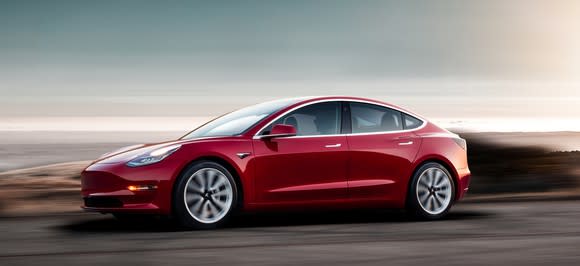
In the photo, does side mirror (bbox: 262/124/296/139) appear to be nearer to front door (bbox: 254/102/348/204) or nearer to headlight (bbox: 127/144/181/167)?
front door (bbox: 254/102/348/204)

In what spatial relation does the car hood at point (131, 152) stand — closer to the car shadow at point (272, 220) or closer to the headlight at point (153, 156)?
the headlight at point (153, 156)

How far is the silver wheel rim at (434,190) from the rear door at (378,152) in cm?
25

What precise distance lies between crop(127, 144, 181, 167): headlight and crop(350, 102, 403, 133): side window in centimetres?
226

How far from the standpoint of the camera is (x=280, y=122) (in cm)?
1198

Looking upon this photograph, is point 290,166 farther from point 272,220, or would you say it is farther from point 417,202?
point 417,202

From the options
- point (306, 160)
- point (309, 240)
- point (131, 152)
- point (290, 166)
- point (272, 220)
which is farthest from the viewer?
point (272, 220)

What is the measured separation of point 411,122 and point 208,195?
2.96 m

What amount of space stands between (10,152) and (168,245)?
31223mm

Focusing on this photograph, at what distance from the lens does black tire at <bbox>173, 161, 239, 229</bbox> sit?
1120cm

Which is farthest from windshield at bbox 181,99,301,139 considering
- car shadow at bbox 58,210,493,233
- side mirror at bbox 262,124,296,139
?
car shadow at bbox 58,210,493,233

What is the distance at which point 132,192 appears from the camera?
1113 cm

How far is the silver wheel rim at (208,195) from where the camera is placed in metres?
11.3

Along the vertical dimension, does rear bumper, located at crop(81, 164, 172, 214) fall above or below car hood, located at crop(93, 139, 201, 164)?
below

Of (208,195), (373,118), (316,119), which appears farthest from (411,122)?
(208,195)
